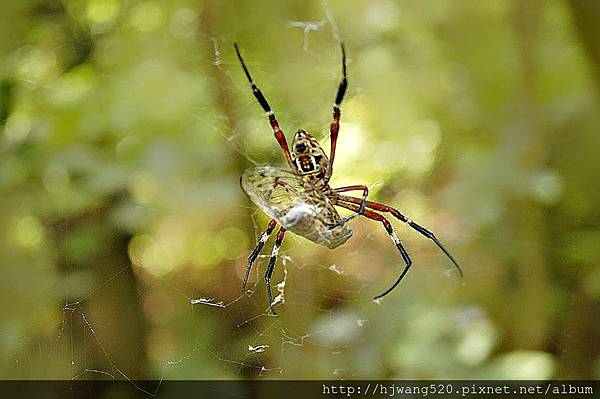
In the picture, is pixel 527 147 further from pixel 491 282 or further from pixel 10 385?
pixel 10 385

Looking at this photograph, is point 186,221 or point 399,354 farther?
point 186,221

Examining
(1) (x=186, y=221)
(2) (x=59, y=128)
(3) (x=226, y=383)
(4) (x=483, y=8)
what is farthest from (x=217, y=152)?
(4) (x=483, y=8)

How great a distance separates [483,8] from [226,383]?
1290 millimetres

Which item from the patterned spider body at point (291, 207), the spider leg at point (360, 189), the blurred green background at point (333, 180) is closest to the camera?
the patterned spider body at point (291, 207)

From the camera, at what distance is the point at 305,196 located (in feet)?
2.79

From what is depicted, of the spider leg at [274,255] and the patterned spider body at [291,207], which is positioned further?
the spider leg at [274,255]

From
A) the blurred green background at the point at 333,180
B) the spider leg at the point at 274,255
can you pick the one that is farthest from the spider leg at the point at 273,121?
the blurred green background at the point at 333,180

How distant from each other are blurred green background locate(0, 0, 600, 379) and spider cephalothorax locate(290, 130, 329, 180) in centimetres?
35

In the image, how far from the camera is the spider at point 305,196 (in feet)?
2.60

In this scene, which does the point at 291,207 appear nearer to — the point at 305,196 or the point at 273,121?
the point at 305,196

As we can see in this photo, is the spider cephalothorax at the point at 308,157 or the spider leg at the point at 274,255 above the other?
the spider cephalothorax at the point at 308,157

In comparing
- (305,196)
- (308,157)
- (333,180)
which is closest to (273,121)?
(308,157)

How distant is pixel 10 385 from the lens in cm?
119

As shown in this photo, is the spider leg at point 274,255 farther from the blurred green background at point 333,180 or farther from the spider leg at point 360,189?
the blurred green background at point 333,180
